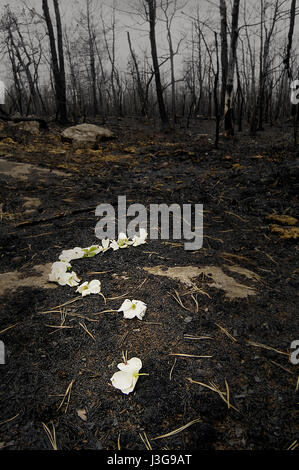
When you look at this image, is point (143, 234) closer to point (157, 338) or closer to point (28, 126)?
point (157, 338)

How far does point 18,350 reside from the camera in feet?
3.76

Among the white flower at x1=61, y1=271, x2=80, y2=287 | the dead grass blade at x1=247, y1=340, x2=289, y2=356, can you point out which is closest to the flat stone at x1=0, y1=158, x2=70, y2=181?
the white flower at x1=61, y1=271, x2=80, y2=287

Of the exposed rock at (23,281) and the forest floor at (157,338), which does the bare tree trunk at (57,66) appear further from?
the exposed rock at (23,281)

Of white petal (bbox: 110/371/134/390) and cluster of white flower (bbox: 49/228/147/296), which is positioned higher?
cluster of white flower (bbox: 49/228/147/296)

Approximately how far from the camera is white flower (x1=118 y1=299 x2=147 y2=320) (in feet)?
4.25

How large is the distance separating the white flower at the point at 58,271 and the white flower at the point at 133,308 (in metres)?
0.46

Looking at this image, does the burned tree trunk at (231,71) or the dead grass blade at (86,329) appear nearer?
the dead grass blade at (86,329)

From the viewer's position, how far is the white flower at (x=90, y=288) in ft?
4.87

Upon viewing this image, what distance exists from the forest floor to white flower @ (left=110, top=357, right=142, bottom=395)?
23 mm

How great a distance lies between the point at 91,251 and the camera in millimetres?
1890

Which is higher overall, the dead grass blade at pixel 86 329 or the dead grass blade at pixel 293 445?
the dead grass blade at pixel 86 329

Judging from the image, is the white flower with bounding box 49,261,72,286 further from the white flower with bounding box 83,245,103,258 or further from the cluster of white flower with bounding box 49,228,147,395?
the white flower with bounding box 83,245,103,258

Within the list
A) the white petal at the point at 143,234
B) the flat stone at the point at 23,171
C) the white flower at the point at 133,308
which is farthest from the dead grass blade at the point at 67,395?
the flat stone at the point at 23,171
